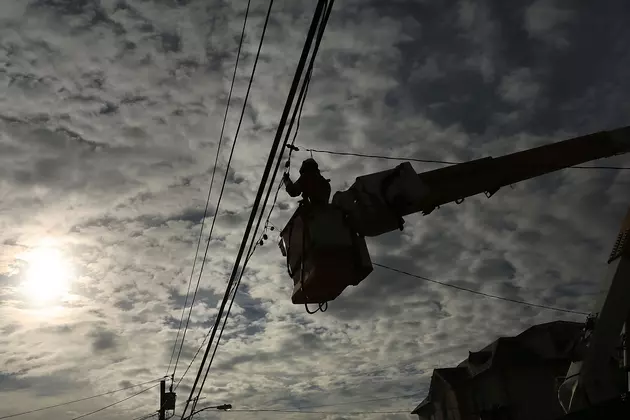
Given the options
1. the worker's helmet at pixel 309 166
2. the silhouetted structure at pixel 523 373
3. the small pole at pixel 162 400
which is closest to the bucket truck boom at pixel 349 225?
the worker's helmet at pixel 309 166

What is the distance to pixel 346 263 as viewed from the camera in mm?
4754

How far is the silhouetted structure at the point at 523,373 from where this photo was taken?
1981cm

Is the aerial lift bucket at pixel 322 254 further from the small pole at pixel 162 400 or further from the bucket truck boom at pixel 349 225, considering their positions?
the small pole at pixel 162 400

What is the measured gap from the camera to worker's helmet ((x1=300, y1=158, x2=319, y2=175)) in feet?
17.7

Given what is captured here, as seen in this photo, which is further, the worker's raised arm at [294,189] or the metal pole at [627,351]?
the metal pole at [627,351]

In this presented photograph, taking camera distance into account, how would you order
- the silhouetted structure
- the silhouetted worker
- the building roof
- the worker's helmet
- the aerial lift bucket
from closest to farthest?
the aerial lift bucket, the silhouetted worker, the worker's helmet, the silhouetted structure, the building roof

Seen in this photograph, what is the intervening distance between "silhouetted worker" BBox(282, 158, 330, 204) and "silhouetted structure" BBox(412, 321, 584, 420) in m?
18.4

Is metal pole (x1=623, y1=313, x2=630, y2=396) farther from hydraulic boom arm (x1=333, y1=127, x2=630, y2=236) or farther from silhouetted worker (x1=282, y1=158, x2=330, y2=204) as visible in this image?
silhouetted worker (x1=282, y1=158, x2=330, y2=204)

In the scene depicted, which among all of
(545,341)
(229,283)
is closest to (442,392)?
(545,341)

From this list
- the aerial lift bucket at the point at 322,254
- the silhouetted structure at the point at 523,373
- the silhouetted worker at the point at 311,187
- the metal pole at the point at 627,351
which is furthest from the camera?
the silhouetted structure at the point at 523,373

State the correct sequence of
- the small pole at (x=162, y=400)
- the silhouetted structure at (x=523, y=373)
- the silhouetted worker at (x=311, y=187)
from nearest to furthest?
1. the silhouetted worker at (x=311, y=187)
2. the silhouetted structure at (x=523, y=373)
3. the small pole at (x=162, y=400)

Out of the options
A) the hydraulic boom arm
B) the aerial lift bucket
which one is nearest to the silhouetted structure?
the hydraulic boom arm

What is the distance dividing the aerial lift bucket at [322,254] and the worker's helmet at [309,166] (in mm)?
521

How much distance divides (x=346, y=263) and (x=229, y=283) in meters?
5.14
